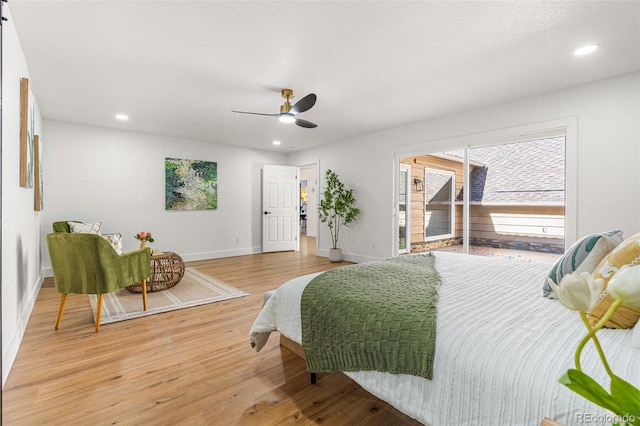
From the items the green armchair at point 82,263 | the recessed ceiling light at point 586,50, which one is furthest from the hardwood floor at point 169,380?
the recessed ceiling light at point 586,50

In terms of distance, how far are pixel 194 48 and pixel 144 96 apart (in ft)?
4.91

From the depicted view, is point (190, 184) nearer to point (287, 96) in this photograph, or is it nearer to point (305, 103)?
point (287, 96)

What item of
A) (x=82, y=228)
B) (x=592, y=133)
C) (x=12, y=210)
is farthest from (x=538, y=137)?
(x=82, y=228)

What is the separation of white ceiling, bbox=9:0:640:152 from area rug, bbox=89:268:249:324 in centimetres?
235

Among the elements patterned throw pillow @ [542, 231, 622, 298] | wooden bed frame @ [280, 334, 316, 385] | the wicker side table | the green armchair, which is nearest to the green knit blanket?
wooden bed frame @ [280, 334, 316, 385]

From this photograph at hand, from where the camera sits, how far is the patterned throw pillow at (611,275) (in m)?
1.12

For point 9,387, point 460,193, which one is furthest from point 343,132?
point 9,387

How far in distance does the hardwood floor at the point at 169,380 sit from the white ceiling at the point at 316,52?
2.38m

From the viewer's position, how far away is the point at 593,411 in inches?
32.6

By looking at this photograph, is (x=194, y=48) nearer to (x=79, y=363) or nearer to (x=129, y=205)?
(x=79, y=363)

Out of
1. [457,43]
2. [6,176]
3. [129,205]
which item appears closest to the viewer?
[6,176]

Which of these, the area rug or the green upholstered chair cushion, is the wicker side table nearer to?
the area rug

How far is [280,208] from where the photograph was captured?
696cm

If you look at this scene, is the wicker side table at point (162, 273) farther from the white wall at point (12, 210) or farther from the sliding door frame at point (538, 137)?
the sliding door frame at point (538, 137)
